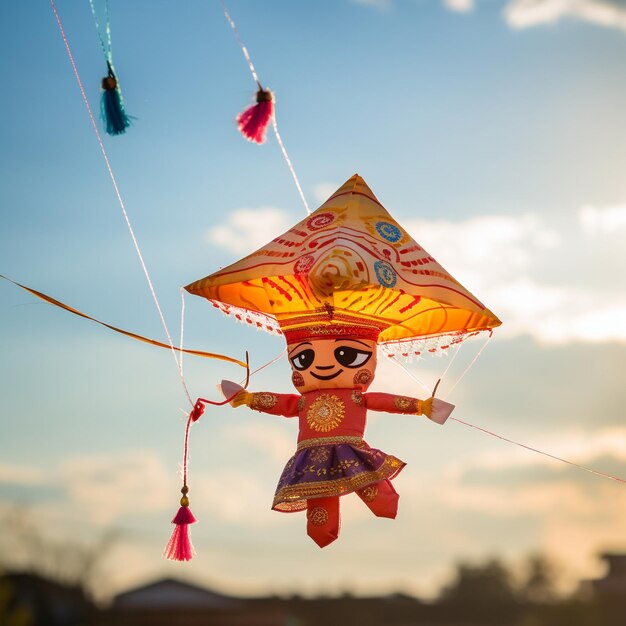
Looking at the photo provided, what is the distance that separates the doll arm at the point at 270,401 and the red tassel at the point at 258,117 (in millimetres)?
1392

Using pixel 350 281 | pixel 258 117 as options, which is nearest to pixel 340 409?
pixel 350 281

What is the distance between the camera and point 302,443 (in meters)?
8.08

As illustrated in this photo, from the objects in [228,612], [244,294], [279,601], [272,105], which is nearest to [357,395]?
[244,294]

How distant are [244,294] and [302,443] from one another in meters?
0.96

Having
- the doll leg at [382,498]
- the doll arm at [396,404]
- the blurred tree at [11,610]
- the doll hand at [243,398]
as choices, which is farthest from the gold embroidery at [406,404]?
the blurred tree at [11,610]

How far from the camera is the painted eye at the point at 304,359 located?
8117 mm

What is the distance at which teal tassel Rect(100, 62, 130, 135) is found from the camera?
7.97 meters

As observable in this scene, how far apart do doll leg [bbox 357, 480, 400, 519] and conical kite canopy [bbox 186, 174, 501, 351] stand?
919mm

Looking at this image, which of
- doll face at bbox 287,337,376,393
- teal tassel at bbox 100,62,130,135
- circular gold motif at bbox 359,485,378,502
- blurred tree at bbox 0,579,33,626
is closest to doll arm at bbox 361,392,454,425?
doll face at bbox 287,337,376,393

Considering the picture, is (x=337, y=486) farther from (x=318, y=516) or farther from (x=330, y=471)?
(x=318, y=516)

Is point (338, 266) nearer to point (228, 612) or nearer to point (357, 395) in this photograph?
point (357, 395)

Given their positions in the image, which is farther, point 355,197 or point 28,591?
point 28,591

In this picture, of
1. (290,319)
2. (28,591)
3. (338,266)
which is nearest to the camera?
(338,266)

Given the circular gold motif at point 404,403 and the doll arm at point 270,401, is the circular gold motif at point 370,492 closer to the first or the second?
the circular gold motif at point 404,403
